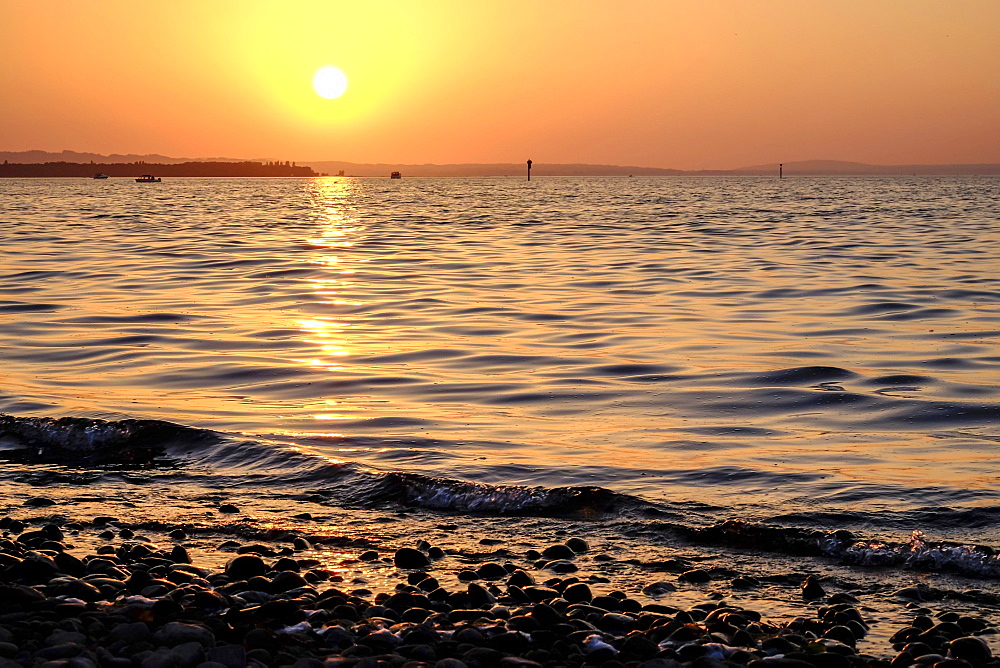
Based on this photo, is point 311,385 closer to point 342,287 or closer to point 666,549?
point 666,549

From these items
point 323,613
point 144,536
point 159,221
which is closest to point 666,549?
point 323,613

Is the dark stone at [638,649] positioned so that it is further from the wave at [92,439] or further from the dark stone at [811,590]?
the wave at [92,439]

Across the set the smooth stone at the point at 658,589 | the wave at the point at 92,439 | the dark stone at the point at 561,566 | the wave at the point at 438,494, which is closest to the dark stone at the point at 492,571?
the dark stone at the point at 561,566

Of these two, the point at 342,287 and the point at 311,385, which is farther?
the point at 342,287

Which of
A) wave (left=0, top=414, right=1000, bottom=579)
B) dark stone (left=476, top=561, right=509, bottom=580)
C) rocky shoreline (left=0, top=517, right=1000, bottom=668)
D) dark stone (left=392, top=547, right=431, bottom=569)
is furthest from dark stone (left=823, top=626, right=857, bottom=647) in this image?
dark stone (left=392, top=547, right=431, bottom=569)

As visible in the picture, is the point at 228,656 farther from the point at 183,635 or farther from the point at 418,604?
the point at 418,604

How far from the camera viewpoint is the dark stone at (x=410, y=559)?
7.80 meters

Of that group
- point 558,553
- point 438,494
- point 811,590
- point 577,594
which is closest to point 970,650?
point 811,590

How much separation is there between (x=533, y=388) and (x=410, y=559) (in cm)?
704

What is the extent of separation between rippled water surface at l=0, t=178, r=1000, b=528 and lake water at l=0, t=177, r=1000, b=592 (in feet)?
0.18

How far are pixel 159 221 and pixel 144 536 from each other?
5637cm

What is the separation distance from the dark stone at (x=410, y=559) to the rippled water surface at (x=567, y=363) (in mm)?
2548

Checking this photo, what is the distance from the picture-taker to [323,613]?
6453 mm

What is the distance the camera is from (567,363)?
54.2 feet
